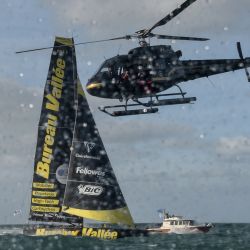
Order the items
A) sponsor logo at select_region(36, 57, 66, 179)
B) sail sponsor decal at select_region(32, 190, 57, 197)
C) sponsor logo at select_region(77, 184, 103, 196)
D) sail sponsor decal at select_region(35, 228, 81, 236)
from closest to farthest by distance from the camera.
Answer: sponsor logo at select_region(77, 184, 103, 196) < sail sponsor decal at select_region(35, 228, 81, 236) < sponsor logo at select_region(36, 57, 66, 179) < sail sponsor decal at select_region(32, 190, 57, 197)

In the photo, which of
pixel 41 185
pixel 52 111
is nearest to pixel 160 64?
pixel 52 111

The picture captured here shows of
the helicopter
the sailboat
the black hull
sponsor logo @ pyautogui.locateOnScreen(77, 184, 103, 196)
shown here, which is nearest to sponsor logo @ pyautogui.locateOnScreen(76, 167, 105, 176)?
the sailboat

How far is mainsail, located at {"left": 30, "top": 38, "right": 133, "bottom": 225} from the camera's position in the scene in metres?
37.1

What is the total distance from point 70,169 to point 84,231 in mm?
4167

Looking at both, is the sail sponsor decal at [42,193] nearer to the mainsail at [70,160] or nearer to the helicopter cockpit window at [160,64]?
the mainsail at [70,160]

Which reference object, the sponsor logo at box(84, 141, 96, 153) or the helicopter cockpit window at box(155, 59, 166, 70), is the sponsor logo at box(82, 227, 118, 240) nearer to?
the sponsor logo at box(84, 141, 96, 153)

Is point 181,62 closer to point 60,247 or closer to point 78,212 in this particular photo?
point 78,212

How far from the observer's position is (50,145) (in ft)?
131

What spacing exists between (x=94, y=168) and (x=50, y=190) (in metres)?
4.46

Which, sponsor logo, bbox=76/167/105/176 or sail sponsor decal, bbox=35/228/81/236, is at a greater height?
sponsor logo, bbox=76/167/105/176

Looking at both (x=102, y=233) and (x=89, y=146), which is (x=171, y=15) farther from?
(x=102, y=233)

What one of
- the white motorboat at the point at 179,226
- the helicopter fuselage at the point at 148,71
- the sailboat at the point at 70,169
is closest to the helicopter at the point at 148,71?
the helicopter fuselage at the point at 148,71

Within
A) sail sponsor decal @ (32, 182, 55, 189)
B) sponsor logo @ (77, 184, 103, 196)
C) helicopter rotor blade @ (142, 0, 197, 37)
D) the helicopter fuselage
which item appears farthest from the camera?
sail sponsor decal @ (32, 182, 55, 189)

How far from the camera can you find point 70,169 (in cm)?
3697
